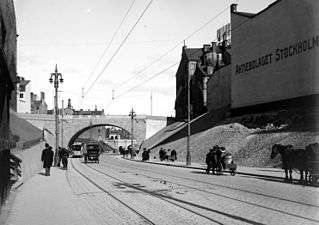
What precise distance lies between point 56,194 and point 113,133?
167 m

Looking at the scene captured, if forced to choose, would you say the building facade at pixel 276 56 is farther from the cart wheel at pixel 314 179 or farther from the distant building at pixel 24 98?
the distant building at pixel 24 98

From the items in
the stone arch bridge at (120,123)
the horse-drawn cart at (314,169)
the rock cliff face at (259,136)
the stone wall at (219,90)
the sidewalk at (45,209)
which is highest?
the stone wall at (219,90)

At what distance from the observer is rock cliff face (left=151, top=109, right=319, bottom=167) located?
3484 cm

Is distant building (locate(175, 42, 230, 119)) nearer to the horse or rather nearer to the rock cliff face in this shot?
the rock cliff face

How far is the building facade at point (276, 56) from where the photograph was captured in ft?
136

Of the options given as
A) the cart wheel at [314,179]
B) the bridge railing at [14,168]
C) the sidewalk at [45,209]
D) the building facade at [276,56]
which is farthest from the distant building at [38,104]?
the cart wheel at [314,179]

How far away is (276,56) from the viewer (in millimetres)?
47625

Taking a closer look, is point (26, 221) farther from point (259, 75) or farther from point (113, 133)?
point (113, 133)

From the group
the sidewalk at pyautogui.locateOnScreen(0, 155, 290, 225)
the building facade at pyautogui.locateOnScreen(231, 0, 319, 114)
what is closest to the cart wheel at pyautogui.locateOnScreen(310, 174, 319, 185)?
the sidewalk at pyautogui.locateOnScreen(0, 155, 290, 225)

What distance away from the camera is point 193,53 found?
101 meters

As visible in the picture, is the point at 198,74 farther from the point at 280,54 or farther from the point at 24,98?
the point at 280,54

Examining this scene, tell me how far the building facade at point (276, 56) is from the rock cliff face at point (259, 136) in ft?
5.29

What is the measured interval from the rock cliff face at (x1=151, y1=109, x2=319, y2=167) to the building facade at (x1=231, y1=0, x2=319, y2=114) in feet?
5.29

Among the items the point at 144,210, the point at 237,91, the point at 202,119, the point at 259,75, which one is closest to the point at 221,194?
the point at 144,210
